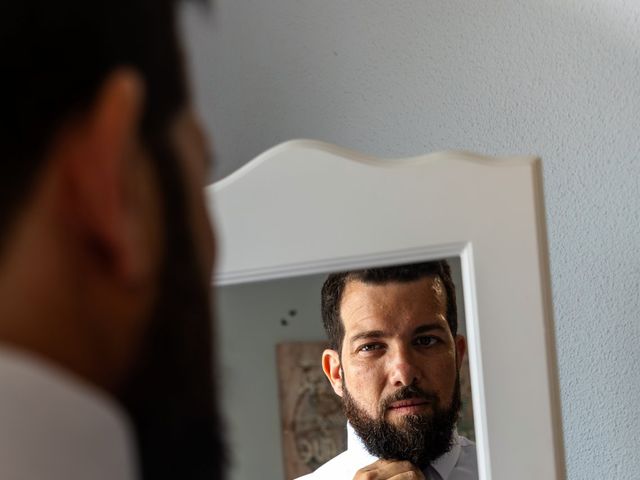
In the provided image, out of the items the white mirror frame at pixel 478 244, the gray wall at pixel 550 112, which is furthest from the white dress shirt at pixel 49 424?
the gray wall at pixel 550 112

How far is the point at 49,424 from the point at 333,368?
716 millimetres

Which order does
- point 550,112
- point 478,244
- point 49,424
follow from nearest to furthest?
point 49,424 → point 478,244 → point 550,112

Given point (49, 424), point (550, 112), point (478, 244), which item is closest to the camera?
point (49, 424)

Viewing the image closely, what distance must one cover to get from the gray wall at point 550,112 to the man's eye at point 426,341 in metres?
0.25

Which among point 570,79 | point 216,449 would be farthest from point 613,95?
point 216,449

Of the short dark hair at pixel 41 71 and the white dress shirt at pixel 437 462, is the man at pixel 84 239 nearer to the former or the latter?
the short dark hair at pixel 41 71

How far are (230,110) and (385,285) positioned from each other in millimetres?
528

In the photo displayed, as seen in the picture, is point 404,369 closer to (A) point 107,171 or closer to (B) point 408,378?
(B) point 408,378

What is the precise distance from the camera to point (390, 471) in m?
0.89

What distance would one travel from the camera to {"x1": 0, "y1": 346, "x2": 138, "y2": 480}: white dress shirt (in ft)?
0.68

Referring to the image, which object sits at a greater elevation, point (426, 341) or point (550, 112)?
point (550, 112)

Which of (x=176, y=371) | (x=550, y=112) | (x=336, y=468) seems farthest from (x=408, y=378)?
(x=176, y=371)

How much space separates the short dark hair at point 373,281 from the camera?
87cm


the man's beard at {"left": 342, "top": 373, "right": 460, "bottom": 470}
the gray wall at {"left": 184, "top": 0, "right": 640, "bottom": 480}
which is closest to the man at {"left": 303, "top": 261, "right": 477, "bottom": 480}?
the man's beard at {"left": 342, "top": 373, "right": 460, "bottom": 470}
